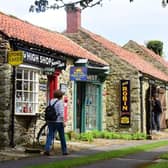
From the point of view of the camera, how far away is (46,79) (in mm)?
17641

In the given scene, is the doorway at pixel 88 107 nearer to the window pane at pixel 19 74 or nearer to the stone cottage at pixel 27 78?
the stone cottage at pixel 27 78

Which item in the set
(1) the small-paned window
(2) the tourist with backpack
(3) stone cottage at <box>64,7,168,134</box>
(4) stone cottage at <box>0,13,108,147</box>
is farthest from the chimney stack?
(2) the tourist with backpack

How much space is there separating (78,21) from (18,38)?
407 inches

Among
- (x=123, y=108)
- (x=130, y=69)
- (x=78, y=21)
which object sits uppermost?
(x=78, y=21)

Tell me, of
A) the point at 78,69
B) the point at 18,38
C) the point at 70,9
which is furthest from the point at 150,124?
the point at 70,9

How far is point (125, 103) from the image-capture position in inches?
920

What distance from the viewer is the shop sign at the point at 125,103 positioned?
76.3 ft

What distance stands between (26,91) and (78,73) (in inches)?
129

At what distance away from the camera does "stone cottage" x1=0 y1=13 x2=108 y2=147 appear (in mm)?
15266

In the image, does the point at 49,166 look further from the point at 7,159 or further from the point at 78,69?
the point at 78,69

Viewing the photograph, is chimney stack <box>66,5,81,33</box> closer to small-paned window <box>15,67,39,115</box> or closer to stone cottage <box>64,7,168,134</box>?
stone cottage <box>64,7,168,134</box>

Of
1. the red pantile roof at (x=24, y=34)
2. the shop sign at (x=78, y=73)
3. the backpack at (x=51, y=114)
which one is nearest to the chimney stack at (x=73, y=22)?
the red pantile roof at (x=24, y=34)

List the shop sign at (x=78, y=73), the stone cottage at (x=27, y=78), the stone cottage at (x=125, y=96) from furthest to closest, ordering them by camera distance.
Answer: the stone cottage at (x=125, y=96) → the shop sign at (x=78, y=73) → the stone cottage at (x=27, y=78)

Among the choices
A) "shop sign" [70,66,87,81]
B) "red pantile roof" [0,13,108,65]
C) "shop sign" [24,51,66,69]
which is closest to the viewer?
"shop sign" [24,51,66,69]
